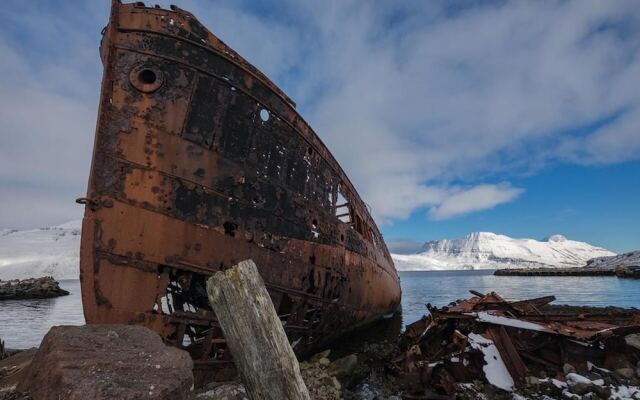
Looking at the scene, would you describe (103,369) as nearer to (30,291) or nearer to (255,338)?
(255,338)

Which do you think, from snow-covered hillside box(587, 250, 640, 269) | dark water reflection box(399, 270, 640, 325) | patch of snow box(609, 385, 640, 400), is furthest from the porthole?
snow-covered hillside box(587, 250, 640, 269)

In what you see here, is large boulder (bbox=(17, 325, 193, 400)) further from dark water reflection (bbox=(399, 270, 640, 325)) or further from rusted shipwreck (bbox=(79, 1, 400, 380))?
dark water reflection (bbox=(399, 270, 640, 325))

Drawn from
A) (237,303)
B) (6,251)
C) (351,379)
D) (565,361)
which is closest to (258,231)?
(237,303)

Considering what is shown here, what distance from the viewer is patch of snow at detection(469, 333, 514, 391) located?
5.70 m

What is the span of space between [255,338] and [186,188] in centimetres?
295

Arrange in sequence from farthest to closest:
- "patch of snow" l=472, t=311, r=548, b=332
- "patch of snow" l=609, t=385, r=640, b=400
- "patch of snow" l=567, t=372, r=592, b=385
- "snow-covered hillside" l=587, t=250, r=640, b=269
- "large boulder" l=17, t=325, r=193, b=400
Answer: "snow-covered hillside" l=587, t=250, r=640, b=269 < "patch of snow" l=472, t=311, r=548, b=332 < "patch of snow" l=567, t=372, r=592, b=385 < "patch of snow" l=609, t=385, r=640, b=400 < "large boulder" l=17, t=325, r=193, b=400

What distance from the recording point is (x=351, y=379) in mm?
7008

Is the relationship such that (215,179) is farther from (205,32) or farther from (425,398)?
(425,398)

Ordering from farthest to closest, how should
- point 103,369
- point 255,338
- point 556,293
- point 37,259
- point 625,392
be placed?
1. point 37,259
2. point 556,293
3. point 625,392
4. point 255,338
5. point 103,369

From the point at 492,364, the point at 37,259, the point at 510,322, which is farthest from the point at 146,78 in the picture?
the point at 37,259

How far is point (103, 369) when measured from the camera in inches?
92.4

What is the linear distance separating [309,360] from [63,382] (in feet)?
21.0

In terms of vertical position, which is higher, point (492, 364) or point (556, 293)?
point (492, 364)

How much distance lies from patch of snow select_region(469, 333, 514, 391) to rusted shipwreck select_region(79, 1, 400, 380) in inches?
122
